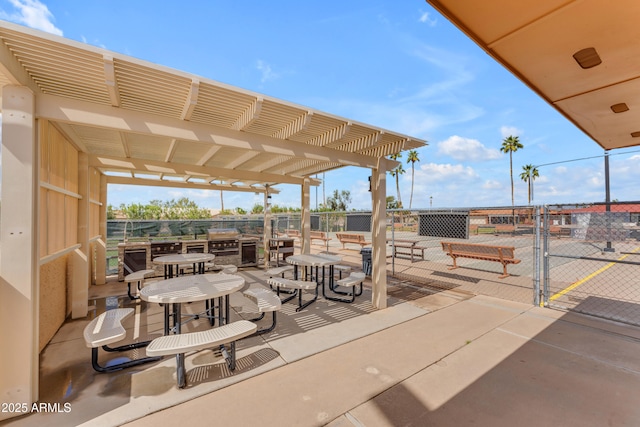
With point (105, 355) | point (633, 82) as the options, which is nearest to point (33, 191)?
point (105, 355)

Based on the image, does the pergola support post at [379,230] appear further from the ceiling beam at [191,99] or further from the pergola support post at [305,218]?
the ceiling beam at [191,99]

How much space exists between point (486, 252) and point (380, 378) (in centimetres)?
587

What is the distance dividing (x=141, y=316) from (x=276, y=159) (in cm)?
394

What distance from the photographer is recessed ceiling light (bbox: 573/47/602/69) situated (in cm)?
221

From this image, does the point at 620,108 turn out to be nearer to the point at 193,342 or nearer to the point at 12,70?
the point at 193,342

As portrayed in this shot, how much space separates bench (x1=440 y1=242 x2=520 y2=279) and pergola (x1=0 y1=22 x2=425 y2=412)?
378cm

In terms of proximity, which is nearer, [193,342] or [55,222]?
[193,342]

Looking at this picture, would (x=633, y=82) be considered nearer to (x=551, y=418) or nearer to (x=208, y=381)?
(x=551, y=418)

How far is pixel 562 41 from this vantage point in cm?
208

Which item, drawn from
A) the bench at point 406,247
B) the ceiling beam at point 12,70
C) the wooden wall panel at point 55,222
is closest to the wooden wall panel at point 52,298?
the wooden wall panel at point 55,222

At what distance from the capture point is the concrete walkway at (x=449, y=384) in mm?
2154

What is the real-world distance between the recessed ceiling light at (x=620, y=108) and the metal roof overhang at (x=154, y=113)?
7.56 feet

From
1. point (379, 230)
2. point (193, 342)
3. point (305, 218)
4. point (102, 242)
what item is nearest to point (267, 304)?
point (193, 342)

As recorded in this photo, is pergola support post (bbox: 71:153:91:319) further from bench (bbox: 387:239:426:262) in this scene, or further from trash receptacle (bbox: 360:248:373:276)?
bench (bbox: 387:239:426:262)
